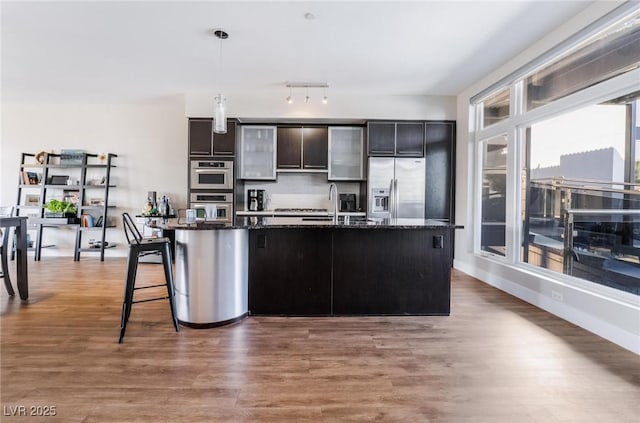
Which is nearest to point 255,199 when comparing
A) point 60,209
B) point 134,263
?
point 134,263

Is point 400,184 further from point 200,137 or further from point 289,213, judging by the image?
point 200,137

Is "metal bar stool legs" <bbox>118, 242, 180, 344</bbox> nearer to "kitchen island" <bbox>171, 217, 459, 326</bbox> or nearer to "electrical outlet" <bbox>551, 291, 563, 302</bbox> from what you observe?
"kitchen island" <bbox>171, 217, 459, 326</bbox>

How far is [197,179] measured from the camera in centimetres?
524

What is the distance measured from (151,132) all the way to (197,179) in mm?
1640

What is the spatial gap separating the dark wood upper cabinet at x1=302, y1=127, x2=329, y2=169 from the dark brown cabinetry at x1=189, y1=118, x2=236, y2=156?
1.19 m

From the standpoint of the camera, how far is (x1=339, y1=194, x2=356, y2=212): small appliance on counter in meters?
5.64

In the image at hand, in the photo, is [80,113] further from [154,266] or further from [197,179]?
[154,266]

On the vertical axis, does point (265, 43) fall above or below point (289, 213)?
above

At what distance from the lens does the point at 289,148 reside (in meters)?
5.44

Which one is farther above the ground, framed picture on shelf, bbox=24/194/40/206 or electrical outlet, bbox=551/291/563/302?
framed picture on shelf, bbox=24/194/40/206

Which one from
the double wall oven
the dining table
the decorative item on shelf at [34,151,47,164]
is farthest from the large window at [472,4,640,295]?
the decorative item on shelf at [34,151,47,164]

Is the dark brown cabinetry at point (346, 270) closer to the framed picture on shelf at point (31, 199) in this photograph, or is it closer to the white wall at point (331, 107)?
the white wall at point (331, 107)

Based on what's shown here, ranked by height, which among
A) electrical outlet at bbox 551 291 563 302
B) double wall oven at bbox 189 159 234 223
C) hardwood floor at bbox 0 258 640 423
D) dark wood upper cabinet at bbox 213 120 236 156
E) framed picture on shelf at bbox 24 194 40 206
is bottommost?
hardwood floor at bbox 0 258 640 423

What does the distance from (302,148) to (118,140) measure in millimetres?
3523
